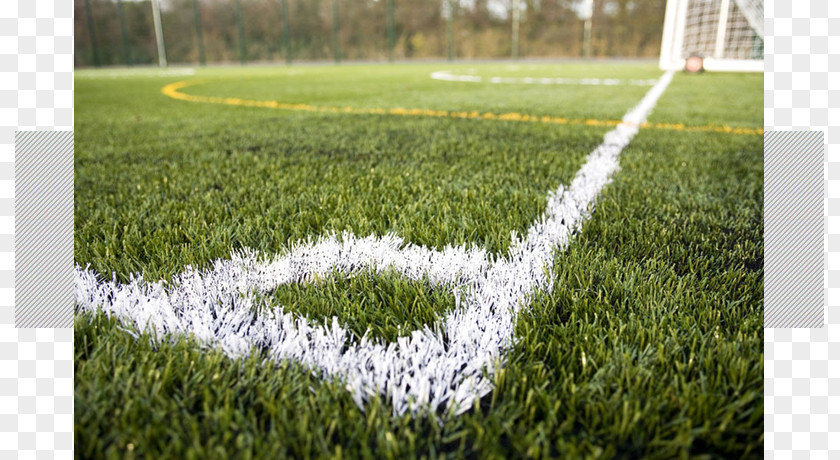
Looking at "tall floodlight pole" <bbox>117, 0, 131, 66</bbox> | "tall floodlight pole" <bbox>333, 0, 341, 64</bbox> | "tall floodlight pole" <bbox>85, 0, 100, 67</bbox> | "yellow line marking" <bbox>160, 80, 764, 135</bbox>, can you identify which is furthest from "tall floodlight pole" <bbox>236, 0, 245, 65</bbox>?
"yellow line marking" <bbox>160, 80, 764, 135</bbox>

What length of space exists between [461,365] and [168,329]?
1.80ft

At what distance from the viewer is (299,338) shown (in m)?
0.92

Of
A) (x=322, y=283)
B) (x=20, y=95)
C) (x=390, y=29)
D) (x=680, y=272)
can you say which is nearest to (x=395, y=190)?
(x=322, y=283)

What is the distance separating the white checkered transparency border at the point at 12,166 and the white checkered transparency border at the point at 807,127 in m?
1.05

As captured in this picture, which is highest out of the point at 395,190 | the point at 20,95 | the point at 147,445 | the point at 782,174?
the point at 20,95

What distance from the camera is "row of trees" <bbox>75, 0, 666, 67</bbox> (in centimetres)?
2314

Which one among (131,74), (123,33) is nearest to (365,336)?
(131,74)

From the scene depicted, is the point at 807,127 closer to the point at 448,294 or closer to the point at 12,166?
the point at 448,294

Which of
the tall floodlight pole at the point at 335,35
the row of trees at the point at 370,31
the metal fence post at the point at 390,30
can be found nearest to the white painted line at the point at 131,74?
the row of trees at the point at 370,31

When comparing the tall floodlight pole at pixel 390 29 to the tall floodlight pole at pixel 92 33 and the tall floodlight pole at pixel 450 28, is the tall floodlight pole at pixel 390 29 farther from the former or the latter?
the tall floodlight pole at pixel 92 33

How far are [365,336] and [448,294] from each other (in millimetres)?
242

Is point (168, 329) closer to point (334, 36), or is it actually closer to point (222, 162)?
point (222, 162)

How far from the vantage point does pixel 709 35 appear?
1234 centimetres

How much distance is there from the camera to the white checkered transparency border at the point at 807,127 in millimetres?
765
